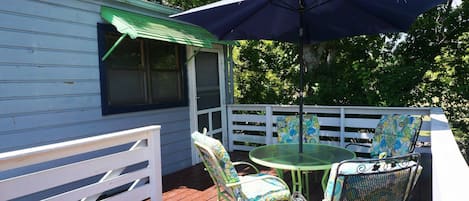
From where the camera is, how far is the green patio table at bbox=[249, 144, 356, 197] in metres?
2.59

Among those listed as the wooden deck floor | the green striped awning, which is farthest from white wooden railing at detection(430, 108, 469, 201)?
the green striped awning

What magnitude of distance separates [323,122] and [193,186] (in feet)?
7.50

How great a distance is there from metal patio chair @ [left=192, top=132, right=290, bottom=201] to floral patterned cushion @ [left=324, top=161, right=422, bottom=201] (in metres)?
0.68

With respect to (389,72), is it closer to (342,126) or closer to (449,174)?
(342,126)

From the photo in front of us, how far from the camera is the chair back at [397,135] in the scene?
2994 mm

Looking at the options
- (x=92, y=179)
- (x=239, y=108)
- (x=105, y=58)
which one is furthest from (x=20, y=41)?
(x=239, y=108)

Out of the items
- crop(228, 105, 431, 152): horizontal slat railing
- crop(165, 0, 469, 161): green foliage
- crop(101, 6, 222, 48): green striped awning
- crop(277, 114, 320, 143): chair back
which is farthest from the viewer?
crop(165, 0, 469, 161): green foliage

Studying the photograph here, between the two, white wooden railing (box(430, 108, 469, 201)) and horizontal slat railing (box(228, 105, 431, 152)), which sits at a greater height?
white wooden railing (box(430, 108, 469, 201))

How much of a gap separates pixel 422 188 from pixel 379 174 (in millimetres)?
1682

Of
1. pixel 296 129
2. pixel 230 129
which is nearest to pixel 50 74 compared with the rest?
pixel 296 129

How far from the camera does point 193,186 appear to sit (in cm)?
385

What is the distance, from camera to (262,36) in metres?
3.71

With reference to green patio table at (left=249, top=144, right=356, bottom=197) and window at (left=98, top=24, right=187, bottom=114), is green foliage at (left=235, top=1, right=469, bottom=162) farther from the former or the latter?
green patio table at (left=249, top=144, right=356, bottom=197)

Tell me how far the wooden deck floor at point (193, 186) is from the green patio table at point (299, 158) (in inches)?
23.5
